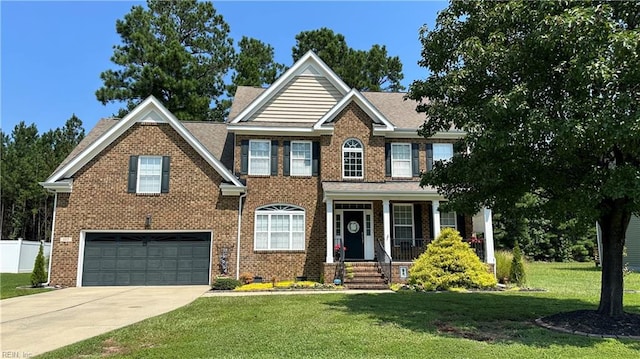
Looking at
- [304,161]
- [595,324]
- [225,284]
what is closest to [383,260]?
[304,161]

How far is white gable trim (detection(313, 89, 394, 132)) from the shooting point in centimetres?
1869

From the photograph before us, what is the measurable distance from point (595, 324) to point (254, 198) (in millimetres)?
12942

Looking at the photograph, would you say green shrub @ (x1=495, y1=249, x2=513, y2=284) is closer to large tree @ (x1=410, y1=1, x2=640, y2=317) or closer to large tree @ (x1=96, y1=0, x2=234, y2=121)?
large tree @ (x1=410, y1=1, x2=640, y2=317)

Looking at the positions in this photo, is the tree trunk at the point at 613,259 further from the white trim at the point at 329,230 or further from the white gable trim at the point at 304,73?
the white gable trim at the point at 304,73

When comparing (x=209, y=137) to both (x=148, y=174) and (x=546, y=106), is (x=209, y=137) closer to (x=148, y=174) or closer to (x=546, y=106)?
(x=148, y=174)

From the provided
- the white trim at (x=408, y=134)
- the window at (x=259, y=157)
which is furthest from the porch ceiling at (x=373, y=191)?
the window at (x=259, y=157)

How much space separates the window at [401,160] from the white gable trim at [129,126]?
→ 6.64 meters

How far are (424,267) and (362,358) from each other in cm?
967

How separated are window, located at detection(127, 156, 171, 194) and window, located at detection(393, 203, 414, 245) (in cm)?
947

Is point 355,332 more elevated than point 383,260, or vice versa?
point 383,260

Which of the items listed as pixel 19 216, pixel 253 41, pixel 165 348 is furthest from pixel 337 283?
pixel 19 216

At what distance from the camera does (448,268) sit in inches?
605

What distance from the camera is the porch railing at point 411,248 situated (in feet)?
59.6

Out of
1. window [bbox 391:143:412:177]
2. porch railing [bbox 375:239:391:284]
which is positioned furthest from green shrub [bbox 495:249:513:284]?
window [bbox 391:143:412:177]
